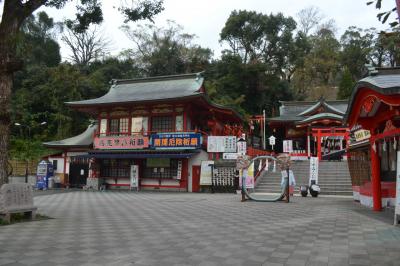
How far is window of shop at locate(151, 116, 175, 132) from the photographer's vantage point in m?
25.9

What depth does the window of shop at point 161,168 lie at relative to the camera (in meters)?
25.2

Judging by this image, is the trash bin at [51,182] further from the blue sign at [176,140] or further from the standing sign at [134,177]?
the blue sign at [176,140]

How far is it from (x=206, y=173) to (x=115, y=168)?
293 inches

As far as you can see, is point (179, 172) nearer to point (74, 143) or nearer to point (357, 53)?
point (74, 143)

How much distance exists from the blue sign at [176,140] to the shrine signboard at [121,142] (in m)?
0.75

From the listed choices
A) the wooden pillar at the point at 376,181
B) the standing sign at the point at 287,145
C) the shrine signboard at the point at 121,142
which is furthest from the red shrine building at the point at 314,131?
the wooden pillar at the point at 376,181

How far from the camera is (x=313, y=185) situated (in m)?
19.4

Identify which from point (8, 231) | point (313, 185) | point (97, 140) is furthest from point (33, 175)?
point (8, 231)

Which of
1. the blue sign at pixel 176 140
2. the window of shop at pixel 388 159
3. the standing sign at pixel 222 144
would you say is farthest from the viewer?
the blue sign at pixel 176 140

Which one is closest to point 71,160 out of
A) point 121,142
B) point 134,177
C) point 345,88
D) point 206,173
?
point 121,142

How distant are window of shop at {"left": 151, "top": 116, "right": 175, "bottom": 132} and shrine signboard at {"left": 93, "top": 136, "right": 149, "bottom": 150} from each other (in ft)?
4.61

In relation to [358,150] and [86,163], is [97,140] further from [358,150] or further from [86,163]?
[358,150]

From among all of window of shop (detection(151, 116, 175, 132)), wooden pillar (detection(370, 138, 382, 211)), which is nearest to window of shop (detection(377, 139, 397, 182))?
wooden pillar (detection(370, 138, 382, 211))

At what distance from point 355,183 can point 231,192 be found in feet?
26.3
